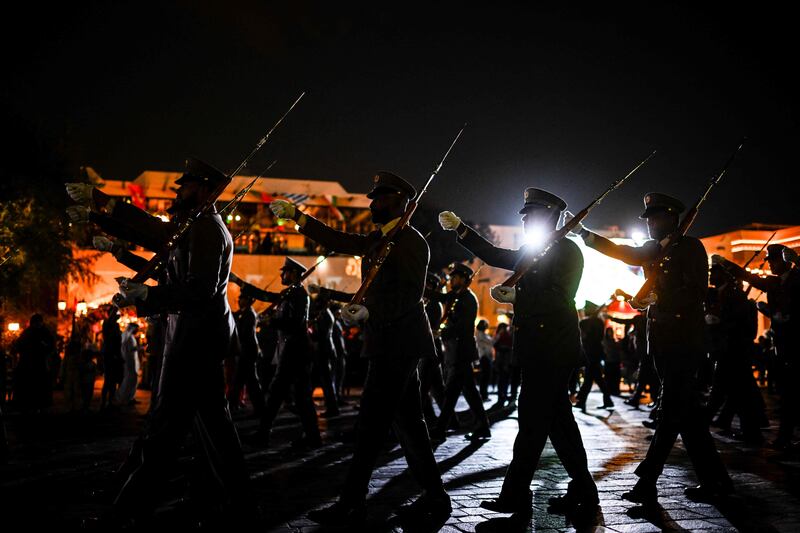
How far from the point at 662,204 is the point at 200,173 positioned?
12.3ft

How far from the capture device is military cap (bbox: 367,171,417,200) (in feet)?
17.4

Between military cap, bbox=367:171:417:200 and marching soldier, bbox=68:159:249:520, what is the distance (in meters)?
1.13

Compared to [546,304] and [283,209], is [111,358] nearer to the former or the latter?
[283,209]

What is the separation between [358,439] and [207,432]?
0.98 metres

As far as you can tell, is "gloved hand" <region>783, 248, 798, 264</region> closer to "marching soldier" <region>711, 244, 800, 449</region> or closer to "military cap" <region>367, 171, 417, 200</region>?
"marching soldier" <region>711, 244, 800, 449</region>

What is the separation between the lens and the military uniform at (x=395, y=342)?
4918mm

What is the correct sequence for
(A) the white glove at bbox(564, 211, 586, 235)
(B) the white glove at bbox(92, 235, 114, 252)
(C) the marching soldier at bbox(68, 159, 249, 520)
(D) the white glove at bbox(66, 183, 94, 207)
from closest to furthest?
(C) the marching soldier at bbox(68, 159, 249, 520) < (D) the white glove at bbox(66, 183, 94, 207) < (A) the white glove at bbox(564, 211, 586, 235) < (B) the white glove at bbox(92, 235, 114, 252)

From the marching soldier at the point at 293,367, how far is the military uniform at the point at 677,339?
12.9 ft

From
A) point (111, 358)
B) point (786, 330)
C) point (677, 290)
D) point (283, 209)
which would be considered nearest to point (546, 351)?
point (677, 290)

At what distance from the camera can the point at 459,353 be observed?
9.73 m

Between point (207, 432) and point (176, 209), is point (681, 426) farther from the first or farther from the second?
point (176, 209)

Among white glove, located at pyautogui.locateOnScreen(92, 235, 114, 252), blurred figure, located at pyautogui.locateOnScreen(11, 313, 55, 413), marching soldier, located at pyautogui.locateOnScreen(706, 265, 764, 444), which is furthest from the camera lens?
blurred figure, located at pyautogui.locateOnScreen(11, 313, 55, 413)

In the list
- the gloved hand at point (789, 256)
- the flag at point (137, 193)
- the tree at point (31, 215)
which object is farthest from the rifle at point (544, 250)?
the flag at point (137, 193)

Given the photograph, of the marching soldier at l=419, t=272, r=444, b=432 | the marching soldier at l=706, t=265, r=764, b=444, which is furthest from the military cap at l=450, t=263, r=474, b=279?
the marching soldier at l=706, t=265, r=764, b=444
